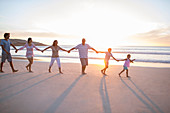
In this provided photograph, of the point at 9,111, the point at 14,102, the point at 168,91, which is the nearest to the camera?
the point at 9,111

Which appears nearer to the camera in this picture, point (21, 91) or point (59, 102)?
point (59, 102)

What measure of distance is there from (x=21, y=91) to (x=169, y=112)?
4.46 m

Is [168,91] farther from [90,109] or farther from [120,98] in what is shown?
[90,109]

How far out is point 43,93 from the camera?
151 inches

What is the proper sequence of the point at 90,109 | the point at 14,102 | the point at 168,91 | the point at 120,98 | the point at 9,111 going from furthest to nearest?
the point at 168,91 → the point at 120,98 → the point at 14,102 → the point at 90,109 → the point at 9,111

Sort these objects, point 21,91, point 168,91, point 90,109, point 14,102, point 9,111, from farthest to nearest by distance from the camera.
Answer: point 168,91, point 21,91, point 14,102, point 90,109, point 9,111

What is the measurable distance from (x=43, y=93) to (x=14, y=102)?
88cm

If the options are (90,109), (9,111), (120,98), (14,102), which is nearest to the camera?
(9,111)

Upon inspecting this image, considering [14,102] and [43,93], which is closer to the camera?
[14,102]

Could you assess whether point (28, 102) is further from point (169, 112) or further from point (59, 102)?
point (169, 112)

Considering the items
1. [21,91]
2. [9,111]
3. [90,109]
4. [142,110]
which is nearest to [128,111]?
[142,110]

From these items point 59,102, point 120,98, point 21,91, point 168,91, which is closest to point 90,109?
point 59,102

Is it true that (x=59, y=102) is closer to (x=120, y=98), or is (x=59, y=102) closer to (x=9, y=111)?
(x=9, y=111)

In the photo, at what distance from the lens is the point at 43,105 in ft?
10.1
